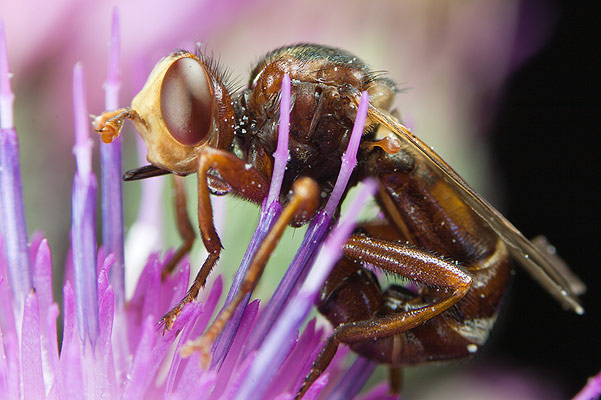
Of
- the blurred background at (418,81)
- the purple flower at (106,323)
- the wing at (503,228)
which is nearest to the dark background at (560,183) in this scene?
the blurred background at (418,81)

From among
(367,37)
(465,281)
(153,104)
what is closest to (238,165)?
(153,104)

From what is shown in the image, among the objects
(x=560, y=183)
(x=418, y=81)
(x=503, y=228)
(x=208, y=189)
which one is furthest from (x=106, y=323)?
(x=560, y=183)

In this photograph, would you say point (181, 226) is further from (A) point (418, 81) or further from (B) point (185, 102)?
(A) point (418, 81)

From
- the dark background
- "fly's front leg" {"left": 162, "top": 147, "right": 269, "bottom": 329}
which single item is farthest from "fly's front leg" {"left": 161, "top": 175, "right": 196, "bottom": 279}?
the dark background

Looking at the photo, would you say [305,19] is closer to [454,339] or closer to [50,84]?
[50,84]

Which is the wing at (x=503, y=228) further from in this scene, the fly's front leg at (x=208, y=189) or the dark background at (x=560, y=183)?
the dark background at (x=560, y=183)

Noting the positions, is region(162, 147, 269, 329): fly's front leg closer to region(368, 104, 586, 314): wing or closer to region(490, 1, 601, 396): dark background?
region(368, 104, 586, 314): wing
